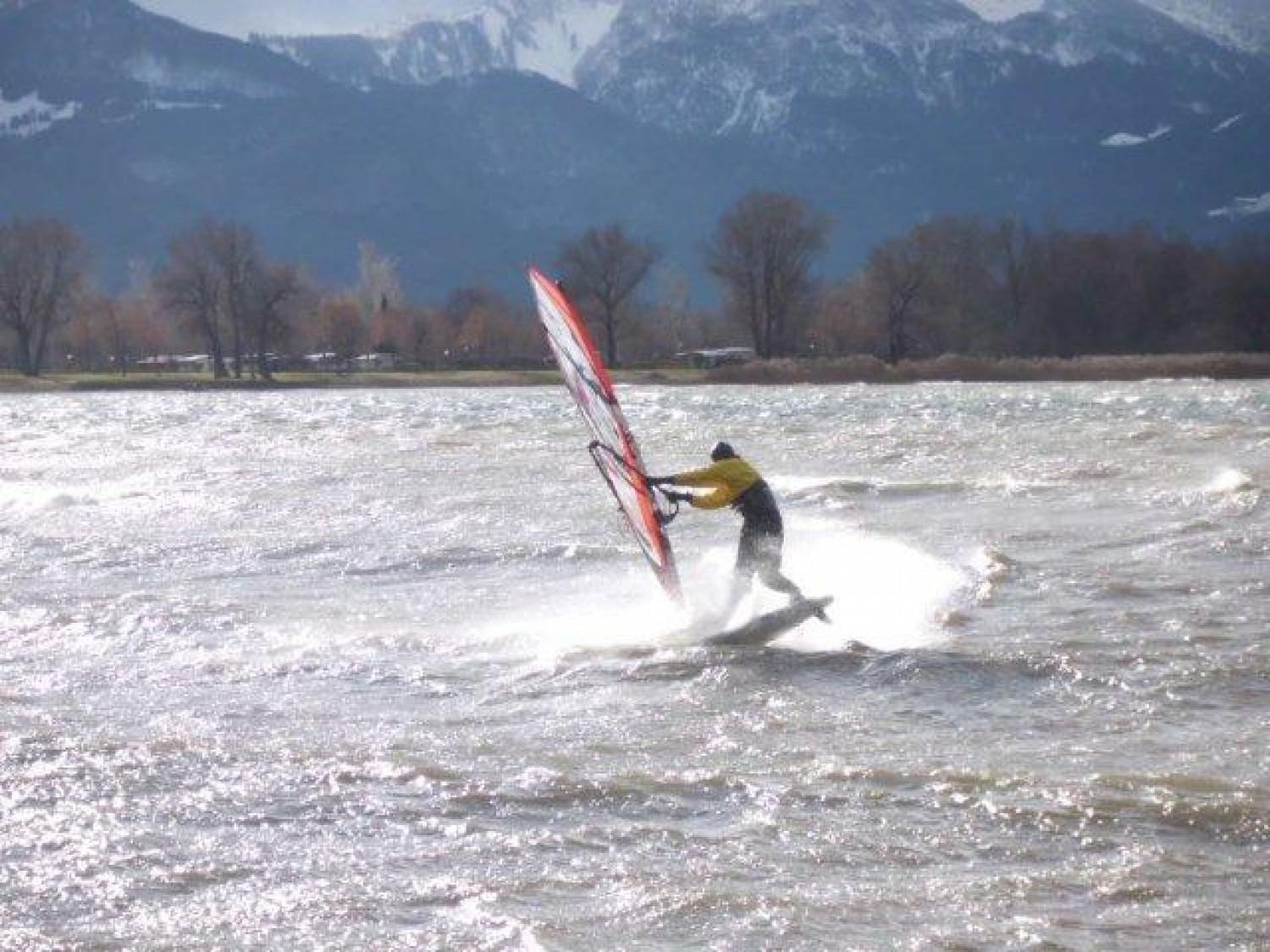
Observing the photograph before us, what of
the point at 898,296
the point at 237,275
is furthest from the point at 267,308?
the point at 898,296

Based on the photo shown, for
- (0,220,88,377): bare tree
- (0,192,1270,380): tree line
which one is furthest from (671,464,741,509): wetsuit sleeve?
(0,220,88,377): bare tree

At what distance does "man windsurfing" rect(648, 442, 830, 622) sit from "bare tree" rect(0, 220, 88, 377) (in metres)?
91.0

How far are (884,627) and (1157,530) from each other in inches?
254

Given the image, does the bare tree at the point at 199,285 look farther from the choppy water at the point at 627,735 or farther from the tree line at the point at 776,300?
the choppy water at the point at 627,735

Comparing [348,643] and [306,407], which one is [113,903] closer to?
[348,643]

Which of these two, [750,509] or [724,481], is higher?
[724,481]

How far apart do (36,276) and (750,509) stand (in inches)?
3758

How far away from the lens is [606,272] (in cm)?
9894

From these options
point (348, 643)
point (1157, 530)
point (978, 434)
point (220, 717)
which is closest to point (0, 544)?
point (348, 643)

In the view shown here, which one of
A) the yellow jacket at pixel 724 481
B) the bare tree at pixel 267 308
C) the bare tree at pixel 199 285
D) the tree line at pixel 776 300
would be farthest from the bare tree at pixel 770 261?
the yellow jacket at pixel 724 481

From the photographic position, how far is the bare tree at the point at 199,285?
95750mm

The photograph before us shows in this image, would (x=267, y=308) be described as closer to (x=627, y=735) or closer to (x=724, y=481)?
(x=724, y=481)

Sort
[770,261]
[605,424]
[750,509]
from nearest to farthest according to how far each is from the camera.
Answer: [750,509] < [605,424] < [770,261]

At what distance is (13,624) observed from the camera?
14.4m
